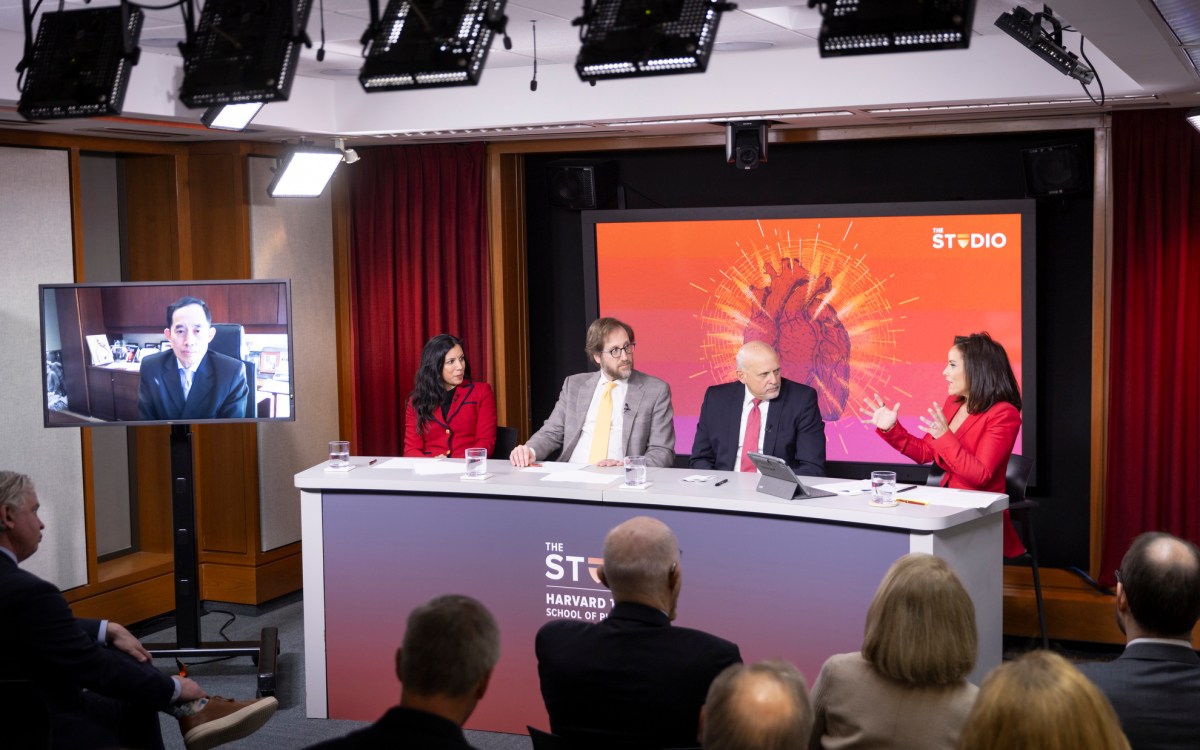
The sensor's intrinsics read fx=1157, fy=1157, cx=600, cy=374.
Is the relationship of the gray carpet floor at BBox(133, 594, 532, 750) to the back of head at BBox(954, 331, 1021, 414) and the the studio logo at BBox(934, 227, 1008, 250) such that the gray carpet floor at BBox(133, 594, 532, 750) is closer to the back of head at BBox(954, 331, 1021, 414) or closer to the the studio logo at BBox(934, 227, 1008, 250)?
the back of head at BBox(954, 331, 1021, 414)

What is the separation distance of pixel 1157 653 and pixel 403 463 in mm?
3182

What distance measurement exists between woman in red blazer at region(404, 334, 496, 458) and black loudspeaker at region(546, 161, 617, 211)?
1.42 metres

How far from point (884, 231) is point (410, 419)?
2.66 m

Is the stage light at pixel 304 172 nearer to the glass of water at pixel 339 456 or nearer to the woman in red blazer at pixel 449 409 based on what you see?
the woman in red blazer at pixel 449 409

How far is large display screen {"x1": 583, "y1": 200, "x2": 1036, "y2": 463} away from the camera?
590 cm

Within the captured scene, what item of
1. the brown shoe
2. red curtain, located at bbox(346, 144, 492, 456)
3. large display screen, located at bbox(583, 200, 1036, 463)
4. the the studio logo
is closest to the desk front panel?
the brown shoe

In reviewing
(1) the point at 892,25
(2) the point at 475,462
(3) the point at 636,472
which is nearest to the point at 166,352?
(2) the point at 475,462

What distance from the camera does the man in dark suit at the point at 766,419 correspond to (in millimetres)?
4695

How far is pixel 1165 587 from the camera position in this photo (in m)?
2.42

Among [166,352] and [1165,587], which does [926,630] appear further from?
[166,352]

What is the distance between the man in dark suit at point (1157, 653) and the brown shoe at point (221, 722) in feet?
9.32

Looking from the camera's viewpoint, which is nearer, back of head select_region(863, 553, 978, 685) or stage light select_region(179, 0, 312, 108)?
back of head select_region(863, 553, 978, 685)

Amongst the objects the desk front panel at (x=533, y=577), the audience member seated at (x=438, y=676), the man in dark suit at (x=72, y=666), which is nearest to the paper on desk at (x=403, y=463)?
the desk front panel at (x=533, y=577)

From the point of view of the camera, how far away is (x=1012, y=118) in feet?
18.6
